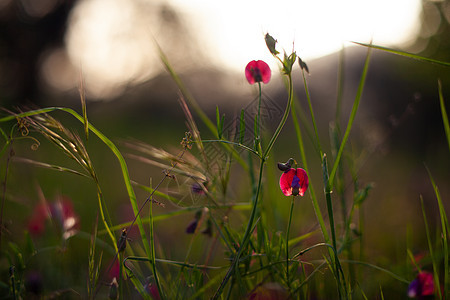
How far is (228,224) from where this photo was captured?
3.14 feet

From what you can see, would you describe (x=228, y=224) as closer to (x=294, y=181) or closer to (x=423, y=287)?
(x=294, y=181)

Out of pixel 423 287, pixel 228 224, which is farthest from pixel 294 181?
pixel 423 287

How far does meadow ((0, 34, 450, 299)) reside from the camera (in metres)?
0.77

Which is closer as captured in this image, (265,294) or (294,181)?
(294,181)

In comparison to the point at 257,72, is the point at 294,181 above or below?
below

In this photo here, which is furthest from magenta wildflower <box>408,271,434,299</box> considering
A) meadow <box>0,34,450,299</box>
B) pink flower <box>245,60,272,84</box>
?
pink flower <box>245,60,272,84</box>

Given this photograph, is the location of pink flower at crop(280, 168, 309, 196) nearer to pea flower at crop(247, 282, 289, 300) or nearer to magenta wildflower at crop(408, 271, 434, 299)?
pea flower at crop(247, 282, 289, 300)

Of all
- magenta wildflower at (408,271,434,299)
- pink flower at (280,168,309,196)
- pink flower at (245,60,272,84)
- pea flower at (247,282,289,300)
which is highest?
pink flower at (245,60,272,84)

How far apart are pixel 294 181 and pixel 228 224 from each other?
0.77 feet

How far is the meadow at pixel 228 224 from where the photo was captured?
767mm

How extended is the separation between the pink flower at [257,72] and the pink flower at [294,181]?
0.67 ft

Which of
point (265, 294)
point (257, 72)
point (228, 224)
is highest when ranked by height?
point (257, 72)

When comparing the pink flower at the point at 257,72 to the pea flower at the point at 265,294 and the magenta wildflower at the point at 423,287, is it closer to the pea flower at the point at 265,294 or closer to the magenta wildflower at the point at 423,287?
the pea flower at the point at 265,294

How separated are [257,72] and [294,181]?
243mm
